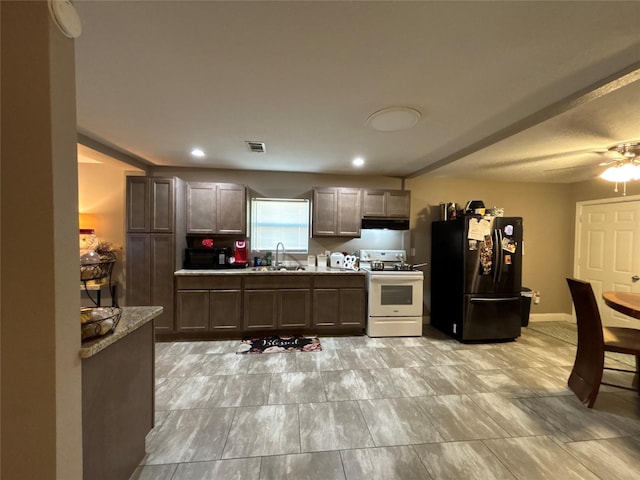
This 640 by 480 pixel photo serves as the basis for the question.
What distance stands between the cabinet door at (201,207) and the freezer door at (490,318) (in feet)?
12.3

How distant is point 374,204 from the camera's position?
4031 millimetres

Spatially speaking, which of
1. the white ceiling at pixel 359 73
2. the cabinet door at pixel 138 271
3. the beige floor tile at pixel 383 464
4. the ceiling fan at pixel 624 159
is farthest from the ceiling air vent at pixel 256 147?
the ceiling fan at pixel 624 159

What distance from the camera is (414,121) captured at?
2258 millimetres

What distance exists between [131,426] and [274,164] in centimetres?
315

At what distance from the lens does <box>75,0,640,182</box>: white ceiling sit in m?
1.22

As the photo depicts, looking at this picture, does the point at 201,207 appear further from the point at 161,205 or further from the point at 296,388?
the point at 296,388

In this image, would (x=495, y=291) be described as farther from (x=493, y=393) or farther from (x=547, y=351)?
(x=493, y=393)

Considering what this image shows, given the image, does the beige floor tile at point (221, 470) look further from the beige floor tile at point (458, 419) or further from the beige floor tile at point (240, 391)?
the beige floor tile at point (458, 419)

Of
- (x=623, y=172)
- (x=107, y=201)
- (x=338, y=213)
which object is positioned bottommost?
(x=338, y=213)

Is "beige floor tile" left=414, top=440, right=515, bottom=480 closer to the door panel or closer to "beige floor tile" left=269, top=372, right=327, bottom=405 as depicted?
"beige floor tile" left=269, top=372, right=327, bottom=405

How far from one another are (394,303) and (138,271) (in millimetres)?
3515

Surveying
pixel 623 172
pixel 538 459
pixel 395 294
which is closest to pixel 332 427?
pixel 538 459

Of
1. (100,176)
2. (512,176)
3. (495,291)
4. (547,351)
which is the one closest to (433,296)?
(495,291)

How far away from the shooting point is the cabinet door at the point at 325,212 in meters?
3.93
